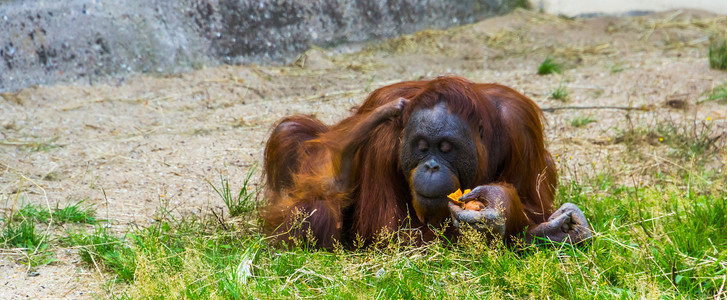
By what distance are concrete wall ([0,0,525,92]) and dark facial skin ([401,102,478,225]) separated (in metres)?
3.14

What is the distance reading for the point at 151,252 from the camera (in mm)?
2988

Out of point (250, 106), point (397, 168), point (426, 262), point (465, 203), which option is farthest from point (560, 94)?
point (426, 262)

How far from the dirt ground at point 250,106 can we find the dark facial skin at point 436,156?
108 cm

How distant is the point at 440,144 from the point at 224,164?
1.67 m

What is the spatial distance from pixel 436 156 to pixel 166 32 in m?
3.33

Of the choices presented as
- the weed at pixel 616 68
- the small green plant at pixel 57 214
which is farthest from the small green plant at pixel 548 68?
the small green plant at pixel 57 214

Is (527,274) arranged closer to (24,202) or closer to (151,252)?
(151,252)

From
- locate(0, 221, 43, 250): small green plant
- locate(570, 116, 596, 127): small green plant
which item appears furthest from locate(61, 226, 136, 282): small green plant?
locate(570, 116, 596, 127): small green plant

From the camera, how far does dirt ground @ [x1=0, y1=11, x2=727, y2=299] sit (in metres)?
3.86

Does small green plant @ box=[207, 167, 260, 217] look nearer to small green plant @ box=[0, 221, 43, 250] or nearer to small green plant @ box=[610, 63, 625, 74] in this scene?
small green plant @ box=[0, 221, 43, 250]

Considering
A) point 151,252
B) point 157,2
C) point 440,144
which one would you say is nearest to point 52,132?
point 157,2

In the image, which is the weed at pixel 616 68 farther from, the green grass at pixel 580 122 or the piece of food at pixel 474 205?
the piece of food at pixel 474 205

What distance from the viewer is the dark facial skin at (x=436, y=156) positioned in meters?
2.98

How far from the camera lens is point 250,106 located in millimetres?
5363
